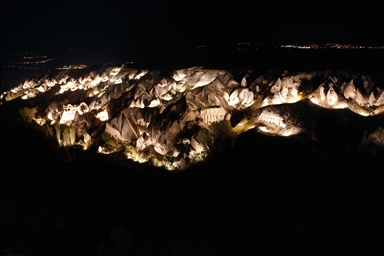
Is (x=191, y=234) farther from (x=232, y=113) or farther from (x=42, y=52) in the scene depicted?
(x=42, y=52)

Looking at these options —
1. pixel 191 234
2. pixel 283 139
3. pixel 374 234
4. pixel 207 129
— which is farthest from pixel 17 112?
pixel 374 234

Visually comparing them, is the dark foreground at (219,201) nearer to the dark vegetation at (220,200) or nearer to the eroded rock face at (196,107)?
the dark vegetation at (220,200)

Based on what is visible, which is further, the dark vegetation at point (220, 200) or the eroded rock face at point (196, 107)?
the eroded rock face at point (196, 107)

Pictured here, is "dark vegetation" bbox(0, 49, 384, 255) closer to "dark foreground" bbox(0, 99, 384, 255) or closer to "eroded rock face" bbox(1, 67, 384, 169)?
"dark foreground" bbox(0, 99, 384, 255)

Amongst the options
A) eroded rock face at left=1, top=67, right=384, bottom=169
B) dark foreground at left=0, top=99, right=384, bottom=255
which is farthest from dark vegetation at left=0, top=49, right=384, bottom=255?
eroded rock face at left=1, top=67, right=384, bottom=169

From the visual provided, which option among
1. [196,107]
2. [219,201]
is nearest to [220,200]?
[219,201]

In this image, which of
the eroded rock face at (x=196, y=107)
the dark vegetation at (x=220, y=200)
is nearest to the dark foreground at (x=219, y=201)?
the dark vegetation at (x=220, y=200)
